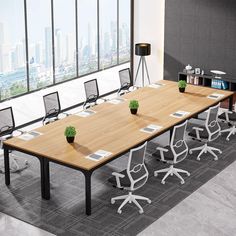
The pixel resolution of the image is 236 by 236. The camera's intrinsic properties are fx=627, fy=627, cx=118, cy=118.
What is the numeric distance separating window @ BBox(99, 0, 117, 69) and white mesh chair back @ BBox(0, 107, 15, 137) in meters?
5.01

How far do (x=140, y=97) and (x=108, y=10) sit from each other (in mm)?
3927

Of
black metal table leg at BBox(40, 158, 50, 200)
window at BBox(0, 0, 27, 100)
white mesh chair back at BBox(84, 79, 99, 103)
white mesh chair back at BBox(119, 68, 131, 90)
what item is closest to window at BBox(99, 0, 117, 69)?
white mesh chair back at BBox(119, 68, 131, 90)

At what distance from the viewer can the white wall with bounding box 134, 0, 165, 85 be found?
14.3 m

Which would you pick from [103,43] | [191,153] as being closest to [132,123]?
[191,153]

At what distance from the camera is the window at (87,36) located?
14.1 m

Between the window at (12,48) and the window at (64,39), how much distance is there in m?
1.00

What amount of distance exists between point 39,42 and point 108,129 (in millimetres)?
3941

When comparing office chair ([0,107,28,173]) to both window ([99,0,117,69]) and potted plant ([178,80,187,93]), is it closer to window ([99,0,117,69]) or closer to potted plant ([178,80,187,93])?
potted plant ([178,80,187,93])

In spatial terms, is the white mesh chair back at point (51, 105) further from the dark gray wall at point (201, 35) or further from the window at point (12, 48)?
the dark gray wall at point (201, 35)

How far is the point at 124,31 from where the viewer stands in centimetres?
1560

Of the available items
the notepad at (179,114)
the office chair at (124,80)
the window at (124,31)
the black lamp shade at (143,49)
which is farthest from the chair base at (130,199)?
the window at (124,31)

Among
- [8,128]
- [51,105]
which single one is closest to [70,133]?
[8,128]

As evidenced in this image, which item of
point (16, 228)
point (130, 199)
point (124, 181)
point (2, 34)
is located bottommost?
point (16, 228)

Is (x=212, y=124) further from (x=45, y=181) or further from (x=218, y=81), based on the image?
(x=45, y=181)
